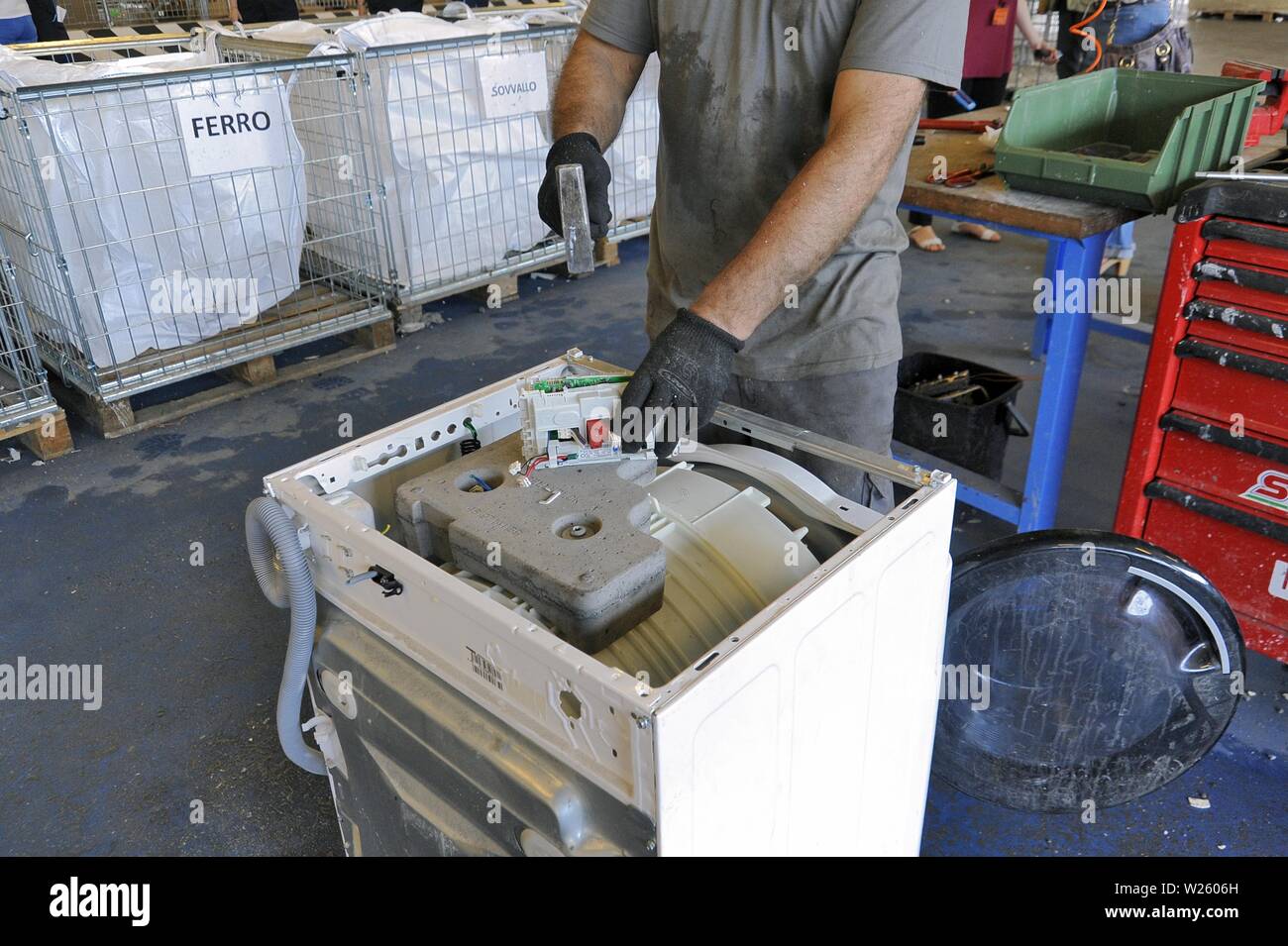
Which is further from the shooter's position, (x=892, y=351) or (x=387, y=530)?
(x=892, y=351)

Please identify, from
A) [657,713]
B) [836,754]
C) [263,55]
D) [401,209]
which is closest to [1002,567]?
[836,754]

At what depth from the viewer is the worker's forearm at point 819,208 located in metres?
1.16

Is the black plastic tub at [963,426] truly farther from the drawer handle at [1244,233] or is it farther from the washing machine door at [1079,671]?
the washing machine door at [1079,671]

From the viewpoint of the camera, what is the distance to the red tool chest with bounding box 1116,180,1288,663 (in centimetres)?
170

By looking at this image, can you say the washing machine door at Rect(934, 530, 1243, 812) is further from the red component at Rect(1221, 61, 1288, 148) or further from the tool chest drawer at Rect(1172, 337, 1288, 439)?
the red component at Rect(1221, 61, 1288, 148)

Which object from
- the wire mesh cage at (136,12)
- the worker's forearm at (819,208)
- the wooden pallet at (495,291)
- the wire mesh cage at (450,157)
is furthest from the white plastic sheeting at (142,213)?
the wire mesh cage at (136,12)

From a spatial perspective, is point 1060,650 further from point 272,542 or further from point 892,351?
point 272,542

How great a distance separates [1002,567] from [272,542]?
1.01m

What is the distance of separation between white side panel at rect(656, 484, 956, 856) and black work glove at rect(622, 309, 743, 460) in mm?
259

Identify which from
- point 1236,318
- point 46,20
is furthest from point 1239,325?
point 46,20

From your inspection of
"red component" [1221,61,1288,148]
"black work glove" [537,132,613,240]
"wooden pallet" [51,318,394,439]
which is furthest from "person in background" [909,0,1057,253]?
"black work glove" [537,132,613,240]

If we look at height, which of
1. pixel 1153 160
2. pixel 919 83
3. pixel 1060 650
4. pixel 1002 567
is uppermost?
pixel 919 83

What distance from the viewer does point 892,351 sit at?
1.49 m

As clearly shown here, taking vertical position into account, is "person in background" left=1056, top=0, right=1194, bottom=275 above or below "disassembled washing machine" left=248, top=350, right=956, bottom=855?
above
